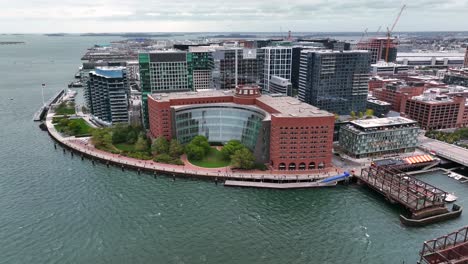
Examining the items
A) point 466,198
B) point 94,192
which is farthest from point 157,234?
point 466,198

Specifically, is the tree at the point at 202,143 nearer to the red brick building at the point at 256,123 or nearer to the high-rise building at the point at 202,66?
the red brick building at the point at 256,123

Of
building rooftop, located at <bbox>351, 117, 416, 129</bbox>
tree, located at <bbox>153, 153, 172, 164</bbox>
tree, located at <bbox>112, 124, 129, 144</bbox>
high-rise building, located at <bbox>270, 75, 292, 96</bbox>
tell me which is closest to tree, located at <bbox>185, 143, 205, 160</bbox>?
tree, located at <bbox>153, 153, 172, 164</bbox>

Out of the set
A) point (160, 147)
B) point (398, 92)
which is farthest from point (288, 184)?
point (398, 92)

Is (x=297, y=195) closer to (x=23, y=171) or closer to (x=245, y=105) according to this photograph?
(x=245, y=105)

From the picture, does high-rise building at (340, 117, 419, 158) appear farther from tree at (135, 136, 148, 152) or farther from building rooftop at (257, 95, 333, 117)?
tree at (135, 136, 148, 152)

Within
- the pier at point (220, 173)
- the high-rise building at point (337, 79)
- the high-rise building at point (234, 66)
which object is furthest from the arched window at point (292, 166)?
the high-rise building at point (234, 66)

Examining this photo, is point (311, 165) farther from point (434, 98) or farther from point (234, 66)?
point (234, 66)
